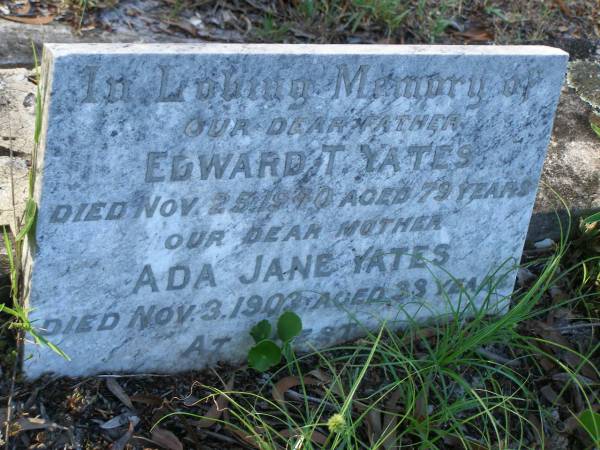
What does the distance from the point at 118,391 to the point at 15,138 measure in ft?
3.11

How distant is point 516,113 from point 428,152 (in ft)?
1.04

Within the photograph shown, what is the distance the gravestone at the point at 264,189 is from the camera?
2076 millimetres

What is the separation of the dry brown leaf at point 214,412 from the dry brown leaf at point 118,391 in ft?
0.71

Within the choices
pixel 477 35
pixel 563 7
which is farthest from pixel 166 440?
pixel 563 7

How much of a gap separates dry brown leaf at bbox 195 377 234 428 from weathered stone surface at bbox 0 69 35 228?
81cm

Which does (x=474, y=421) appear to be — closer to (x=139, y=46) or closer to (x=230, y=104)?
(x=230, y=104)

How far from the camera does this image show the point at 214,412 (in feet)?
7.86

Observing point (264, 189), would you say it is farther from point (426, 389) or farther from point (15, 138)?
point (15, 138)

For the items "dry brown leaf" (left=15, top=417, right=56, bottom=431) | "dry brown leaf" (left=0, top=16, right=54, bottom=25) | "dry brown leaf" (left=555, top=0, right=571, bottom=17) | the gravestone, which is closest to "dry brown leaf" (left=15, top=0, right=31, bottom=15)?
"dry brown leaf" (left=0, top=16, right=54, bottom=25)

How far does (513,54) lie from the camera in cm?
241

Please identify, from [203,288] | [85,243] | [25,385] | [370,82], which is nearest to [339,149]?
[370,82]

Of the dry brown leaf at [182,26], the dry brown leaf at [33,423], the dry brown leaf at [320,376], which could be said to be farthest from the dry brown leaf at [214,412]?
the dry brown leaf at [182,26]

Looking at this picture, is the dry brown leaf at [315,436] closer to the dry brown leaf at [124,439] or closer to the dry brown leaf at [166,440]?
the dry brown leaf at [166,440]

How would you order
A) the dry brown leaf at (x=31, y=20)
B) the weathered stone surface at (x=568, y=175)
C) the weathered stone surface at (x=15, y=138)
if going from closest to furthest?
the weathered stone surface at (x=15, y=138) < the weathered stone surface at (x=568, y=175) < the dry brown leaf at (x=31, y=20)
